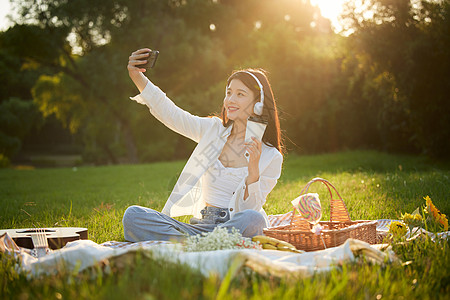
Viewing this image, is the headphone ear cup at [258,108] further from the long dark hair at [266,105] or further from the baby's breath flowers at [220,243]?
the baby's breath flowers at [220,243]

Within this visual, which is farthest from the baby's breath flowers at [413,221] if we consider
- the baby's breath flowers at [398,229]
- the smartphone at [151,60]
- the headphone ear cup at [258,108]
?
the smartphone at [151,60]

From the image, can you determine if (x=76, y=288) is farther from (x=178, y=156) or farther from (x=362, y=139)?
(x=178, y=156)

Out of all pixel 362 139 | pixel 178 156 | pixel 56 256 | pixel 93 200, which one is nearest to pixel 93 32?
pixel 178 156

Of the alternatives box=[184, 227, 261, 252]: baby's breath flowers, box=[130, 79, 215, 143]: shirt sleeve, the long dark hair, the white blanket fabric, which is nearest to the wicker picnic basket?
box=[184, 227, 261, 252]: baby's breath flowers

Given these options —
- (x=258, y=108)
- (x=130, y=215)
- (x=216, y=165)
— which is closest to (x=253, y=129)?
(x=258, y=108)

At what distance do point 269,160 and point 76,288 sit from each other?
2201 mm

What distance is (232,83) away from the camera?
3.91m

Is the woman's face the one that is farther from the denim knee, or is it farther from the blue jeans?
the denim knee

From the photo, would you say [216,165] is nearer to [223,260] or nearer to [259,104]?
[259,104]

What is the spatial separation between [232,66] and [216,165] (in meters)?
19.0

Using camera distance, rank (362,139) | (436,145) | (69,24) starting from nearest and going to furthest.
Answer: (436,145), (362,139), (69,24)

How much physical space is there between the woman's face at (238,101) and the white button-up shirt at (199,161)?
20 centimetres

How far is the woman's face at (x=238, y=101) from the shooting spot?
3.87 metres

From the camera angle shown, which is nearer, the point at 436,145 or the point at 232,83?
the point at 232,83
